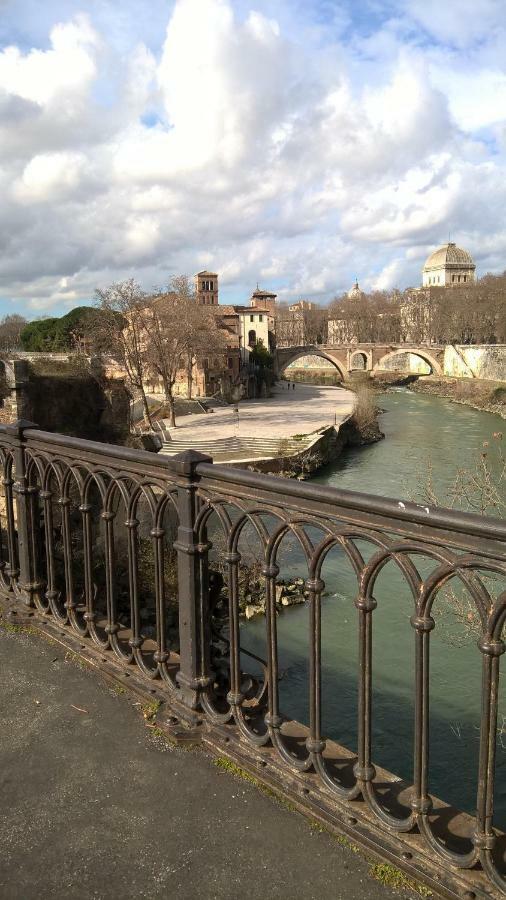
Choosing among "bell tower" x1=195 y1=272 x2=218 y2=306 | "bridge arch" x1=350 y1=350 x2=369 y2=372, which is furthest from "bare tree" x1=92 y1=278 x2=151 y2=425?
"bridge arch" x1=350 y1=350 x2=369 y2=372

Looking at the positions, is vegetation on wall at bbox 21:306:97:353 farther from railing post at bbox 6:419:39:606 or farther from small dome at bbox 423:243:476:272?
small dome at bbox 423:243:476:272

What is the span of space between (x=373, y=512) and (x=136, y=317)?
3627 cm

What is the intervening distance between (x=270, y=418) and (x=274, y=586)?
41571 millimetres

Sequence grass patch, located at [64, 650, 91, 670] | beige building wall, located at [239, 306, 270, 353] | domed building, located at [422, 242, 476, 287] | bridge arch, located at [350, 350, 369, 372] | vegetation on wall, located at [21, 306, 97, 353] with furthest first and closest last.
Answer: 1. domed building, located at [422, 242, 476, 287]
2. bridge arch, located at [350, 350, 369, 372]
3. beige building wall, located at [239, 306, 270, 353]
4. vegetation on wall, located at [21, 306, 97, 353]
5. grass patch, located at [64, 650, 91, 670]

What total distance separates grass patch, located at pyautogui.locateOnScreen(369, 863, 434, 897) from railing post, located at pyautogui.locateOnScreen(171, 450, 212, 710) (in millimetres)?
1011

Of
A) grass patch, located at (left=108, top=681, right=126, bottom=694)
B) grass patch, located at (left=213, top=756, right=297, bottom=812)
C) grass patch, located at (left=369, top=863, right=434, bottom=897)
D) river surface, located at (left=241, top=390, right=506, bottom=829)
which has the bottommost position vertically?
river surface, located at (left=241, top=390, right=506, bottom=829)

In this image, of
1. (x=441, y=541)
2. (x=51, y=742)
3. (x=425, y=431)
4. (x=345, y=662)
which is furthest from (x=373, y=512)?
(x=425, y=431)

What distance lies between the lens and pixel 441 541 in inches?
72.2

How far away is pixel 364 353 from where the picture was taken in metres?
83.3

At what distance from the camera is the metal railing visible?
1.83m

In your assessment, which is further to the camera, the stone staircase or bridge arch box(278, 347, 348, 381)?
bridge arch box(278, 347, 348, 381)

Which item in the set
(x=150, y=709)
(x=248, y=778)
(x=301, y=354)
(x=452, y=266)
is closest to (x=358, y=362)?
(x=301, y=354)

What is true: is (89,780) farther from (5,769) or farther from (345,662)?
(345,662)

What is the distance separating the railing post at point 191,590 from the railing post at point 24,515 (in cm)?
143
